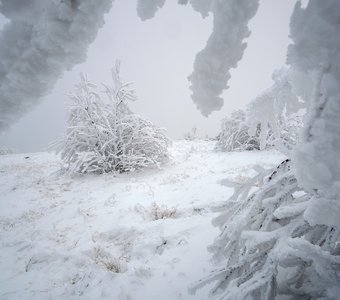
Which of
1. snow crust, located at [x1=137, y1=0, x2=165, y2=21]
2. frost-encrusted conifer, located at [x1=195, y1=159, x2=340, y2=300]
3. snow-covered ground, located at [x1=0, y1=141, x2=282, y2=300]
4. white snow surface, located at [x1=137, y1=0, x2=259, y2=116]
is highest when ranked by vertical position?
snow crust, located at [x1=137, y1=0, x2=165, y2=21]

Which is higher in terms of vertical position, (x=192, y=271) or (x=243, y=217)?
(x=243, y=217)

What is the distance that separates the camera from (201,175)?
15.6ft

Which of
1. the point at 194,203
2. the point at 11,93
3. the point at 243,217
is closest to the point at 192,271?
the point at 243,217

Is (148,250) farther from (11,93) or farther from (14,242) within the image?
(11,93)

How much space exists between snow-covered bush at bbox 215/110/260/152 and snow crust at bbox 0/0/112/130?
21.2ft

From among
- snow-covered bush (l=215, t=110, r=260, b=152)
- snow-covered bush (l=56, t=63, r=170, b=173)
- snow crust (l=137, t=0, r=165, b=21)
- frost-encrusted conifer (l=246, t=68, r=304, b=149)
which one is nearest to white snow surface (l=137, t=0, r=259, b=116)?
frost-encrusted conifer (l=246, t=68, r=304, b=149)

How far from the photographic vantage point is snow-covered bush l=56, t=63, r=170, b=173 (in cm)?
559

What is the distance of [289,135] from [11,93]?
22.2ft

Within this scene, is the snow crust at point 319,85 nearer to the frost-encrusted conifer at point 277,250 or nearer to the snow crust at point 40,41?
the frost-encrusted conifer at point 277,250

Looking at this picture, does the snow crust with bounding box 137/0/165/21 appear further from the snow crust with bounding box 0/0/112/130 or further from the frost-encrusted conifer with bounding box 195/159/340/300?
the frost-encrusted conifer with bounding box 195/159/340/300

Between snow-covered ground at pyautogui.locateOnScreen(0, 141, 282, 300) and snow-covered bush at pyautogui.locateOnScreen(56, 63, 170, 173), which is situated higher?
snow-covered bush at pyautogui.locateOnScreen(56, 63, 170, 173)

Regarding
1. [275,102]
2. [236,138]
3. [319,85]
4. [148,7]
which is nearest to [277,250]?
[275,102]

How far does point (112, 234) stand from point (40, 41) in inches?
98.6

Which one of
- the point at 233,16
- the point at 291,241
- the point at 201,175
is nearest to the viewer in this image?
the point at 233,16
